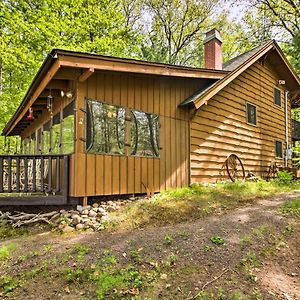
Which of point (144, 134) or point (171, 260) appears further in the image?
point (144, 134)

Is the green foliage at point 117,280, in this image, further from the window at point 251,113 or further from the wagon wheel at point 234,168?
the window at point 251,113

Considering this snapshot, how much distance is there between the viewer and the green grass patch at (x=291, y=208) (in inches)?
253

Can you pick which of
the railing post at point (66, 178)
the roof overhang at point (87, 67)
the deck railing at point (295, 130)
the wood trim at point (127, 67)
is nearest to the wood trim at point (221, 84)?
the wood trim at point (127, 67)

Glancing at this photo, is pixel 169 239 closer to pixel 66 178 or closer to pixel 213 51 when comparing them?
pixel 66 178

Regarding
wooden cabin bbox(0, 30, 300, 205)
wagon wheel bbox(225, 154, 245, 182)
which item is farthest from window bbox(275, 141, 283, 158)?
wagon wheel bbox(225, 154, 245, 182)

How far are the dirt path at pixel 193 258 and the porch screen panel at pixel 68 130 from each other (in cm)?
221

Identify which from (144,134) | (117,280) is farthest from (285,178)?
(117,280)

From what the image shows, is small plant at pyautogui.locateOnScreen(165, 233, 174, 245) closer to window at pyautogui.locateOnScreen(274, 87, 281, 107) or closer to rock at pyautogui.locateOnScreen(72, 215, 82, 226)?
rock at pyautogui.locateOnScreen(72, 215, 82, 226)

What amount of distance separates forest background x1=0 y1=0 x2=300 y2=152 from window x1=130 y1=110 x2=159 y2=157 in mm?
8414

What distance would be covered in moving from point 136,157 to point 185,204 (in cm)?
177

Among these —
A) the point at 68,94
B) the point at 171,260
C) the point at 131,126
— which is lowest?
the point at 171,260

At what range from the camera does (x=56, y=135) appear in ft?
28.6

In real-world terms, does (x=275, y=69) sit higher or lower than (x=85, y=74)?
higher

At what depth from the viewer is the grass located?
6.39 metres
